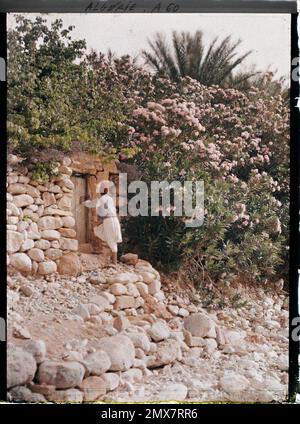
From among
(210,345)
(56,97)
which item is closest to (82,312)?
(210,345)

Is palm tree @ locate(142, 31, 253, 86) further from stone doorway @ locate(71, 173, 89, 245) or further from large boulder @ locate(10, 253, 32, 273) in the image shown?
large boulder @ locate(10, 253, 32, 273)

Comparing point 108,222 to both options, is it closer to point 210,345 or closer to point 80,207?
point 80,207

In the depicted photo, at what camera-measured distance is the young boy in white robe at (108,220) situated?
16.2 feet

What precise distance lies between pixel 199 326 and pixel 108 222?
4.10 feet

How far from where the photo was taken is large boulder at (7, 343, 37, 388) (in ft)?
15.5

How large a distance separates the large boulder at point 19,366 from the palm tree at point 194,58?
2.78 m

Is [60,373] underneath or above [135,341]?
underneath

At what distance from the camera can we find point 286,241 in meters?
5.07

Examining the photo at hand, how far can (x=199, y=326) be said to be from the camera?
16.3ft

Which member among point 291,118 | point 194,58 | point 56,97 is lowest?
point 291,118

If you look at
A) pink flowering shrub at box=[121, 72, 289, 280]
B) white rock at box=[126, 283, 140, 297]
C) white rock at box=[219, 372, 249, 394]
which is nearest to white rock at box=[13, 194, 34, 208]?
pink flowering shrub at box=[121, 72, 289, 280]

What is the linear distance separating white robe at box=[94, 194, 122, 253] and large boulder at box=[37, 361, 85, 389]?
3.73 ft

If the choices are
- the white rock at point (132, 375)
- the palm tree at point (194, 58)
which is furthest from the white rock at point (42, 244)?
the palm tree at point (194, 58)

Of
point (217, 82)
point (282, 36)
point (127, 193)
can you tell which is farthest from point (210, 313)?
point (282, 36)
